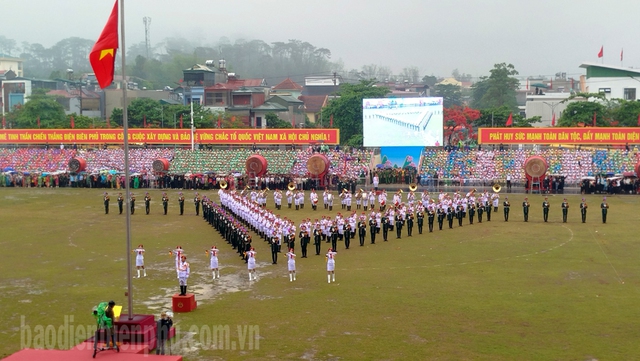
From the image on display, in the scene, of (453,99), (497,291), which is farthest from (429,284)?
(453,99)

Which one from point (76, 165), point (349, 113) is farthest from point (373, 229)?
point (349, 113)

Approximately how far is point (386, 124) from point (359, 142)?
43.8 ft

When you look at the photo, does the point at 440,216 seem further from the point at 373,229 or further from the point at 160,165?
the point at 160,165

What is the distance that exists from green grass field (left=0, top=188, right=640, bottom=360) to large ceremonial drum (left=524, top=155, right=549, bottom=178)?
1095cm

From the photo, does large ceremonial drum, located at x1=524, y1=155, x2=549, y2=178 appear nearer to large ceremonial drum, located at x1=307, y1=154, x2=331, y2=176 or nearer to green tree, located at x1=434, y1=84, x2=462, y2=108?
large ceremonial drum, located at x1=307, y1=154, x2=331, y2=176

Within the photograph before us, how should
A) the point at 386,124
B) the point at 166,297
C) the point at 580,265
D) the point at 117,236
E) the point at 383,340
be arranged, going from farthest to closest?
the point at 386,124 < the point at 117,236 < the point at 580,265 < the point at 166,297 < the point at 383,340

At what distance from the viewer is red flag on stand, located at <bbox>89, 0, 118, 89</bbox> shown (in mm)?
15930

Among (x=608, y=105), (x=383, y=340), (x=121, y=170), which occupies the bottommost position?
(x=383, y=340)

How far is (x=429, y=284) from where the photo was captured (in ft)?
68.9

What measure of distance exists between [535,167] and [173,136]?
3023 centimetres

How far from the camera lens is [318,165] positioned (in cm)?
4722

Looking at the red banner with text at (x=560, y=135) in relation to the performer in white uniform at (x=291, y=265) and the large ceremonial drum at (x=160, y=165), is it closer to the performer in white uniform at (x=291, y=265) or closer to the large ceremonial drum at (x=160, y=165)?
the large ceremonial drum at (x=160, y=165)

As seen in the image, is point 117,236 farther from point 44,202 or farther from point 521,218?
point 521,218

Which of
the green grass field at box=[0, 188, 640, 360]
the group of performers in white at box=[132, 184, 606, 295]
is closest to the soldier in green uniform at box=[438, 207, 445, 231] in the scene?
the group of performers in white at box=[132, 184, 606, 295]
